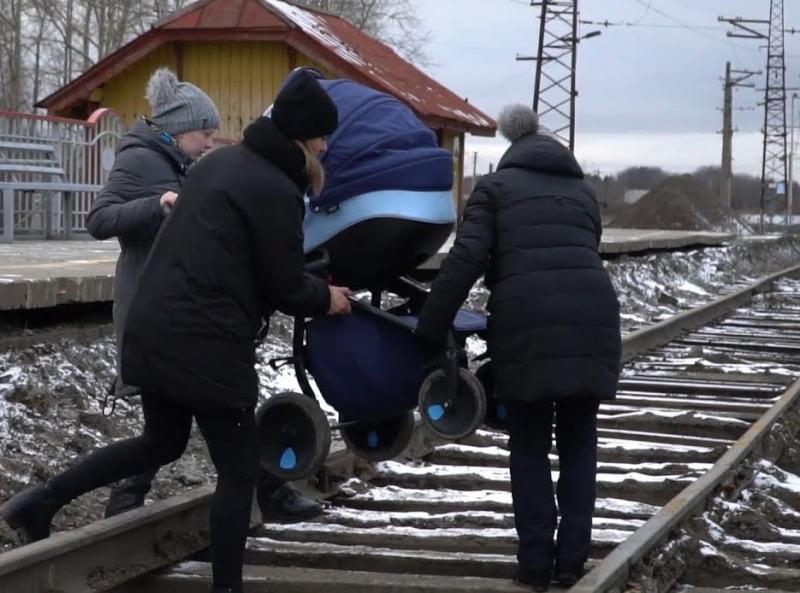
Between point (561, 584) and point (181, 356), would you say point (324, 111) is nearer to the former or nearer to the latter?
point (181, 356)

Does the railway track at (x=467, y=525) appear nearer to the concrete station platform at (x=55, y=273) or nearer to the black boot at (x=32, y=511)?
the black boot at (x=32, y=511)

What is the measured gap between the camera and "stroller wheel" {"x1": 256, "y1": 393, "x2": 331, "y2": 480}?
16.3ft

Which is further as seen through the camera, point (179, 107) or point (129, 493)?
point (129, 493)

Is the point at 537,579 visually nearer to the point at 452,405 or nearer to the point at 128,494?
the point at 452,405

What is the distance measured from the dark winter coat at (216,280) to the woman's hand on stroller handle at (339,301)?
0.90 feet

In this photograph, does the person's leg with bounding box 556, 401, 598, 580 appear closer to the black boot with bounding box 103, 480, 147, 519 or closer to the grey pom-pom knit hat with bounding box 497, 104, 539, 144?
the grey pom-pom knit hat with bounding box 497, 104, 539, 144

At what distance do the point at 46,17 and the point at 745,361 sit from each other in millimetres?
52658

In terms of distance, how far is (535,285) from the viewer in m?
4.82

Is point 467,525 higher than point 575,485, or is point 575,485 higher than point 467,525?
point 575,485

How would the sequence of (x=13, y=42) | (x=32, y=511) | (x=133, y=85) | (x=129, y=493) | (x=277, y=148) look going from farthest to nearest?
(x=13, y=42), (x=133, y=85), (x=129, y=493), (x=32, y=511), (x=277, y=148)

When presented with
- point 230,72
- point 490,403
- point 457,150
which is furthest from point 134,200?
point 457,150

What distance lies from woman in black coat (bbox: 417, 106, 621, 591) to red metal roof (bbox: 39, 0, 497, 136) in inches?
673

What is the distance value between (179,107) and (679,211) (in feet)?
164

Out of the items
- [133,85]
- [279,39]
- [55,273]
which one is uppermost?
[279,39]
